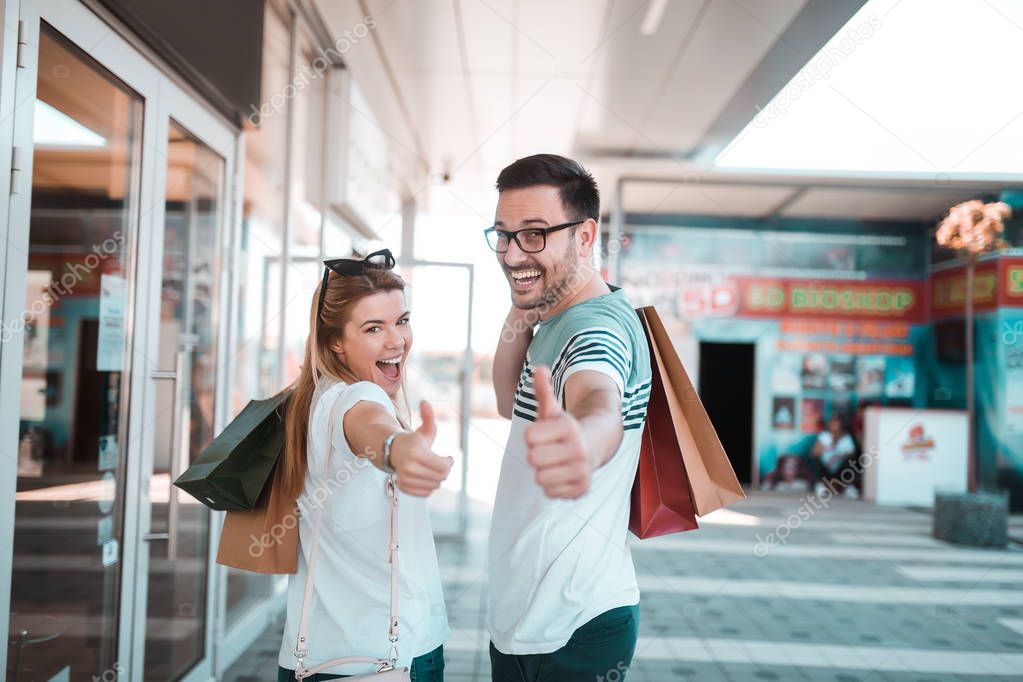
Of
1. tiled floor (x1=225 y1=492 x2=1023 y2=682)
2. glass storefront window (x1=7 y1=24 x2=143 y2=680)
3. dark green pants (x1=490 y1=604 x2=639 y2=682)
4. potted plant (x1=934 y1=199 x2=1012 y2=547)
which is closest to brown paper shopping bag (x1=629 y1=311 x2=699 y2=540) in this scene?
dark green pants (x1=490 y1=604 x2=639 y2=682)

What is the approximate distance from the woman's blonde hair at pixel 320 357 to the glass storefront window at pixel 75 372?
988 millimetres

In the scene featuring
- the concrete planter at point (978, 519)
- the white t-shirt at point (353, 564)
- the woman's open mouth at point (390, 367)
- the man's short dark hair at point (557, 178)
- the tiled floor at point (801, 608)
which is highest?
the man's short dark hair at point (557, 178)

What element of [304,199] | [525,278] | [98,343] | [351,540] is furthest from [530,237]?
[304,199]

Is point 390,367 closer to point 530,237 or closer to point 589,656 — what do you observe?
point 530,237

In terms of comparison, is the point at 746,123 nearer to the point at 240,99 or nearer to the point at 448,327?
the point at 448,327

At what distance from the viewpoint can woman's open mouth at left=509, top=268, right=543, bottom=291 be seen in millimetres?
1533

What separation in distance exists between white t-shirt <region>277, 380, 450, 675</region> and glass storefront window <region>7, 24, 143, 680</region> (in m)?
1.11

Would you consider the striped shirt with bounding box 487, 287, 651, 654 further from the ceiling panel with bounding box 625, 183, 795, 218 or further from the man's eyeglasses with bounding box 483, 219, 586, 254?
the ceiling panel with bounding box 625, 183, 795, 218

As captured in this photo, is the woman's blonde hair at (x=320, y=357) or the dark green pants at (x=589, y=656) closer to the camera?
the dark green pants at (x=589, y=656)

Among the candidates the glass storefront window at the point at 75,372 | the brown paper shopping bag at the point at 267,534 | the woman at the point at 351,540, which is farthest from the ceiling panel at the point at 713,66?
the brown paper shopping bag at the point at 267,534

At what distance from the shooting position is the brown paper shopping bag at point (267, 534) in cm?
155

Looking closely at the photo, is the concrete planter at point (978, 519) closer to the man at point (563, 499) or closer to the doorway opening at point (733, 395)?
the doorway opening at point (733, 395)

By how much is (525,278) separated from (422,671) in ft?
2.57

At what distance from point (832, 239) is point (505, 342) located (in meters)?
10.8
